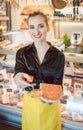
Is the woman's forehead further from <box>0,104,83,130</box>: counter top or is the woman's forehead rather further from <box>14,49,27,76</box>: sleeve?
<box>0,104,83,130</box>: counter top

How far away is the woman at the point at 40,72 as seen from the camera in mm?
1415

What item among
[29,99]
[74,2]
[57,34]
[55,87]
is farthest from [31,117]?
[74,2]

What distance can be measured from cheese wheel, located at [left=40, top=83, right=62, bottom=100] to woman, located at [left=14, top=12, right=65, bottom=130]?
32 millimetres

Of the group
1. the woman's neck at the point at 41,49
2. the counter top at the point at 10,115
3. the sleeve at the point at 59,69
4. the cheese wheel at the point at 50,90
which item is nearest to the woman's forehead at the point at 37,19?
the woman's neck at the point at 41,49

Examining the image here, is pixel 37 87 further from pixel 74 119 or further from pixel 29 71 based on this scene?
pixel 74 119

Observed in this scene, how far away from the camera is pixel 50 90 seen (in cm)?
142

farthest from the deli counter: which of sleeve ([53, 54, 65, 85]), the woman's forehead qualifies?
the woman's forehead

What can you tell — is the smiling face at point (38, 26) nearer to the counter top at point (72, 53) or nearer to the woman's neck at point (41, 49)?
the woman's neck at point (41, 49)

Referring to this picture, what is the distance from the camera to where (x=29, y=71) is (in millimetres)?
1464

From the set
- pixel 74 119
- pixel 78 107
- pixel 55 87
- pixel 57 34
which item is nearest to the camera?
pixel 55 87

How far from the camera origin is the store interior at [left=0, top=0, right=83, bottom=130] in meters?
1.59

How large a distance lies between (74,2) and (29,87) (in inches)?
27.3

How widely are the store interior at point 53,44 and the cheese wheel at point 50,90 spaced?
7.2 inches

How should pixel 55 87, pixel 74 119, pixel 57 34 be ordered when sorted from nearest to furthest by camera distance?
pixel 55 87 < pixel 74 119 < pixel 57 34
